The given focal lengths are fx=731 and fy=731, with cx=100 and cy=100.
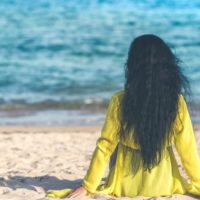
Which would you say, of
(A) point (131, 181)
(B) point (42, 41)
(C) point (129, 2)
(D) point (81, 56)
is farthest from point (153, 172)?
(C) point (129, 2)

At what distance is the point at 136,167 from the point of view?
4645 millimetres

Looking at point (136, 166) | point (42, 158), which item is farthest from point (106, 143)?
point (42, 158)

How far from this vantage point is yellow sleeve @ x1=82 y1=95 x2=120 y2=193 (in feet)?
15.0

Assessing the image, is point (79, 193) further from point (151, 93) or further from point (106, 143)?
point (151, 93)

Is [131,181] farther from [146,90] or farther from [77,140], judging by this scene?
[77,140]

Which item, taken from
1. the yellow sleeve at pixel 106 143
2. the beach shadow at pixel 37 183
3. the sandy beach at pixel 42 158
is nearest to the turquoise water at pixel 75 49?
the sandy beach at pixel 42 158

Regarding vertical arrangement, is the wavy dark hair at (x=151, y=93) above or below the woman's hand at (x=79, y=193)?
above

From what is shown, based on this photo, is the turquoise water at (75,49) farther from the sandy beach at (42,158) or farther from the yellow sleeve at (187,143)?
the yellow sleeve at (187,143)

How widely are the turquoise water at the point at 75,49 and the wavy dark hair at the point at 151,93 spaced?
5.40 m

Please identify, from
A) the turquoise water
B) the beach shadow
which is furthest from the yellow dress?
the turquoise water

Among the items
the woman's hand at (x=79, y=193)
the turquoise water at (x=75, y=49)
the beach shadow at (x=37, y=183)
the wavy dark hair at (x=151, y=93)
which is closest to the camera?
the wavy dark hair at (x=151, y=93)

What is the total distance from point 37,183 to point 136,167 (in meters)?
1.22

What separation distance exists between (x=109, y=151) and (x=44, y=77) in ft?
35.5

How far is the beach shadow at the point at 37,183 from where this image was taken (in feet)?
17.9
